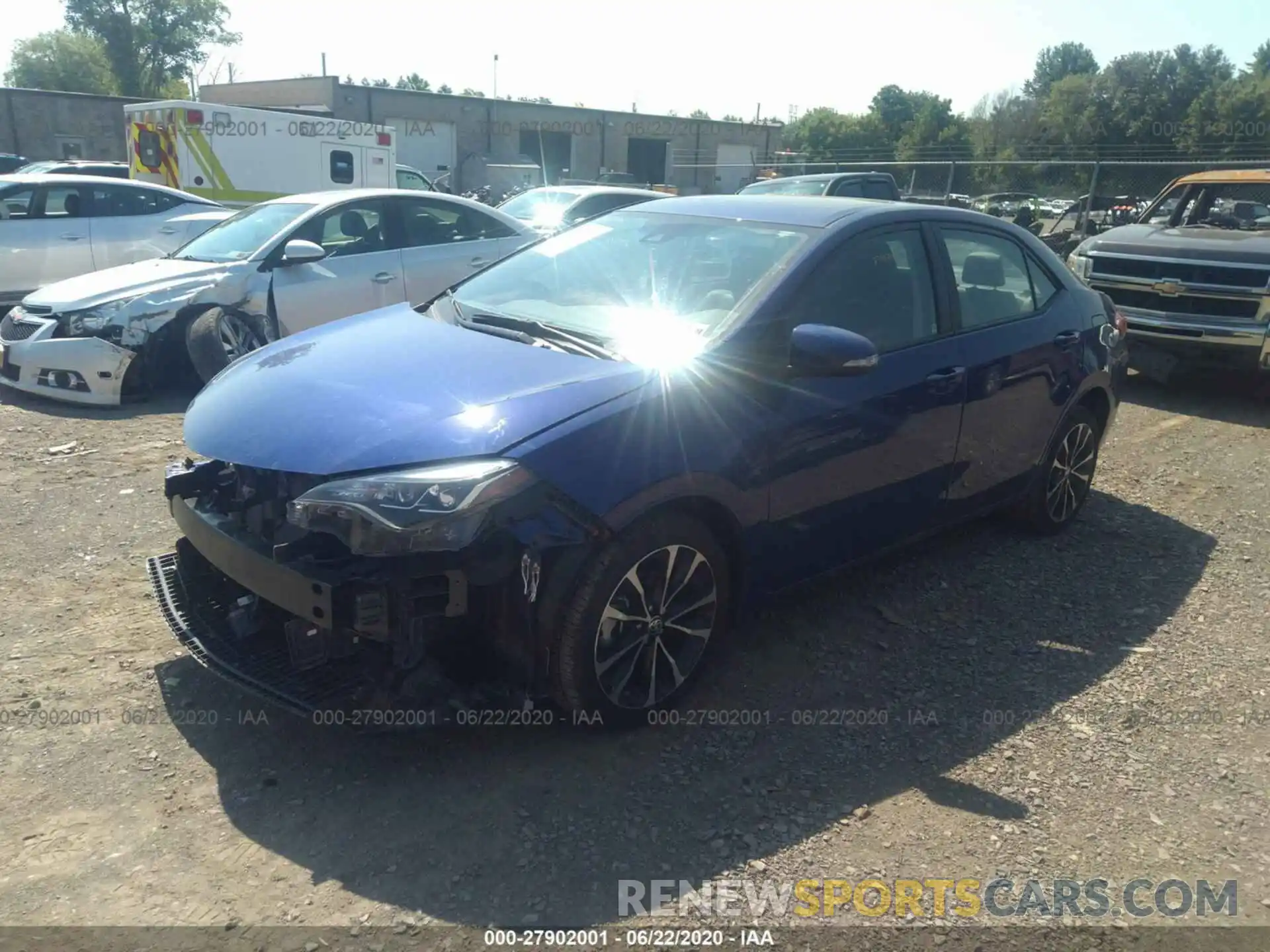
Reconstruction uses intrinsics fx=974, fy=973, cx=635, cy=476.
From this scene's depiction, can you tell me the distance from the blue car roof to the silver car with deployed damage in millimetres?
2717

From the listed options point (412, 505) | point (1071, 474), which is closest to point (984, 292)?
point (1071, 474)

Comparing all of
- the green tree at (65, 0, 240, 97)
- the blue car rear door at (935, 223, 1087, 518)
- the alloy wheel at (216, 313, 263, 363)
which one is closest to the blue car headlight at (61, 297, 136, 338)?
the alloy wheel at (216, 313, 263, 363)

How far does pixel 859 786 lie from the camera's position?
10.1ft

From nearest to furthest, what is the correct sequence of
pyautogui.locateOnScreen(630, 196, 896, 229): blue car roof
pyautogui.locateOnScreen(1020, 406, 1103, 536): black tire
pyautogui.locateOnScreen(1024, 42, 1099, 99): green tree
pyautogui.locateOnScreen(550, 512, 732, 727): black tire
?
pyautogui.locateOnScreen(550, 512, 732, 727): black tire < pyautogui.locateOnScreen(630, 196, 896, 229): blue car roof < pyautogui.locateOnScreen(1020, 406, 1103, 536): black tire < pyautogui.locateOnScreen(1024, 42, 1099, 99): green tree

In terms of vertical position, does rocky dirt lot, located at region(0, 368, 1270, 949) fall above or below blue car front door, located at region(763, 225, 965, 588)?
below

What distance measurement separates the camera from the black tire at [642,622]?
9.53 feet

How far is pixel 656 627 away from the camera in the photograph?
10.4ft

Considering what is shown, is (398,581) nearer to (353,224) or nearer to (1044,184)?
(353,224)

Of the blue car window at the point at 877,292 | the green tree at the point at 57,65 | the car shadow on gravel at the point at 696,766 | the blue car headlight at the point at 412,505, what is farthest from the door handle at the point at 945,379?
the green tree at the point at 57,65

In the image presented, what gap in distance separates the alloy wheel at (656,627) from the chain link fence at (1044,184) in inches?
516

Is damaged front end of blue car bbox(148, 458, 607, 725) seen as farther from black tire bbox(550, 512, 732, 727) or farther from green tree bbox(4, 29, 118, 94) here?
green tree bbox(4, 29, 118, 94)

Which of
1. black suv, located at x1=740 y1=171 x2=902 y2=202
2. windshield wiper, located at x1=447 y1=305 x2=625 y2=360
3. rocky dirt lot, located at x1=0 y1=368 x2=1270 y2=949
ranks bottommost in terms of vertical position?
rocky dirt lot, located at x1=0 y1=368 x2=1270 y2=949

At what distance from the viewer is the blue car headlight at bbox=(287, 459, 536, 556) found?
2.66m

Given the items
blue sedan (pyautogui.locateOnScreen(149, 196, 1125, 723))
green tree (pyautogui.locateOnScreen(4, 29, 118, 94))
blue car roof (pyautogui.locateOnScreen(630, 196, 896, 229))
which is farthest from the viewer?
green tree (pyautogui.locateOnScreen(4, 29, 118, 94))
